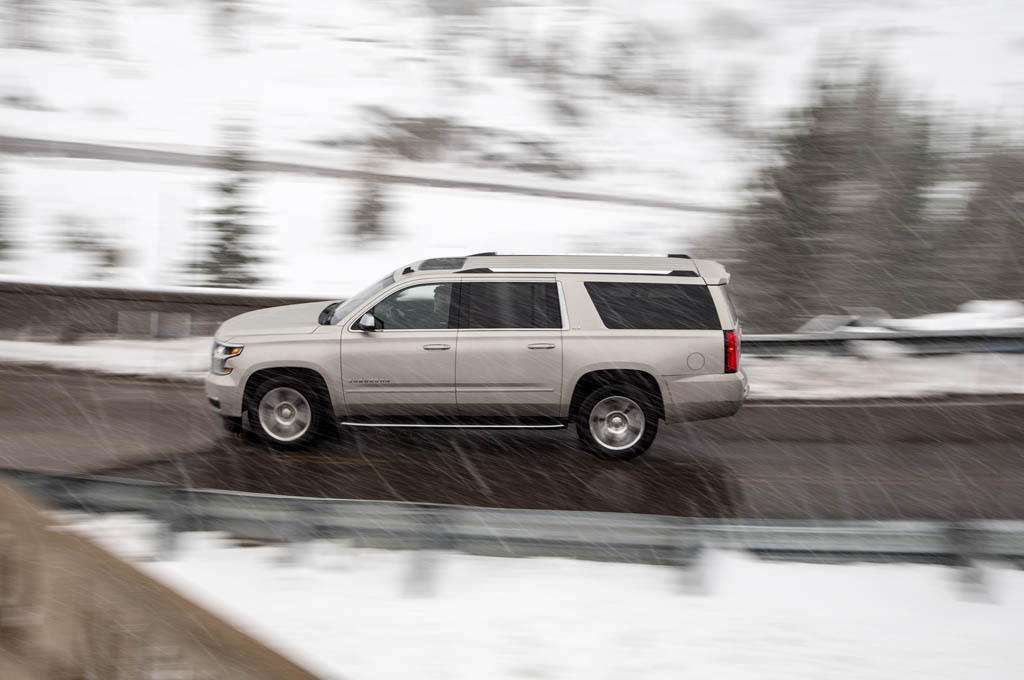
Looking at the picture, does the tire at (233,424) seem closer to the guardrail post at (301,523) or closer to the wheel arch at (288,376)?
the wheel arch at (288,376)

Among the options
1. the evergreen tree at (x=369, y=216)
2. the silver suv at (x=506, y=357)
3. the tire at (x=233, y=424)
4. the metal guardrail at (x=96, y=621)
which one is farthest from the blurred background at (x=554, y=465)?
the silver suv at (x=506, y=357)

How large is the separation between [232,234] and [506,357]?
16.1 m

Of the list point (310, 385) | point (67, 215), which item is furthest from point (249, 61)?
point (310, 385)

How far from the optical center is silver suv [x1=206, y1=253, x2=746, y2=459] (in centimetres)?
801

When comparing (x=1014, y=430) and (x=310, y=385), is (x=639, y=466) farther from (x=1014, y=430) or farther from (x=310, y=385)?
(x=1014, y=430)

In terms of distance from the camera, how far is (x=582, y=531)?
5477mm

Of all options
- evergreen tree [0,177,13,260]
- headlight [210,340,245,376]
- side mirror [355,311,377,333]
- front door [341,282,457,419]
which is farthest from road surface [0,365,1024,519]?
evergreen tree [0,177,13,260]

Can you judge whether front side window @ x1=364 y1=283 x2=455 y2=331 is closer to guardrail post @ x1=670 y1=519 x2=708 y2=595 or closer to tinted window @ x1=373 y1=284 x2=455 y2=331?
tinted window @ x1=373 y1=284 x2=455 y2=331

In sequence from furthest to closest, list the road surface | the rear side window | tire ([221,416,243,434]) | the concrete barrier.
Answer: the concrete barrier
tire ([221,416,243,434])
the rear side window
the road surface

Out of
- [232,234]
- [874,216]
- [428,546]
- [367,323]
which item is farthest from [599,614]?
[874,216]

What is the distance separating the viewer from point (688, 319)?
807cm

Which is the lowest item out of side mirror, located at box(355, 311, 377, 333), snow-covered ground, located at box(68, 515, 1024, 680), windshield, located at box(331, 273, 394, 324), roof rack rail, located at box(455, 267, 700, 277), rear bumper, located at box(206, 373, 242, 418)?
snow-covered ground, located at box(68, 515, 1024, 680)

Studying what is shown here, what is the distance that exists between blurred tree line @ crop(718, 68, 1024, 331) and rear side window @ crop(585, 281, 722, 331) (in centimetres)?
1600

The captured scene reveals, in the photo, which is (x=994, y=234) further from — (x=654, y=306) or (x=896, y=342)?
(x=654, y=306)
